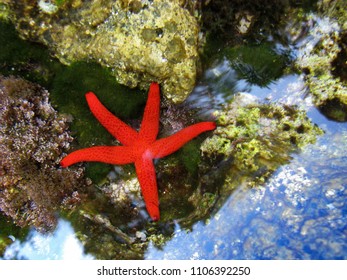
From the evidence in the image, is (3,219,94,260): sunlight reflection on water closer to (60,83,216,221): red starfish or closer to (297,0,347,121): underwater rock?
(60,83,216,221): red starfish

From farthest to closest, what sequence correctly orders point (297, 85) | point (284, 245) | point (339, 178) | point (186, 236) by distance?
point (297, 85)
point (186, 236)
point (339, 178)
point (284, 245)

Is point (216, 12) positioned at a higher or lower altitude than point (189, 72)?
higher

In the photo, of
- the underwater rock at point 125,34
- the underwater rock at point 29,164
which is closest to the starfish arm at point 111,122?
the underwater rock at point 125,34

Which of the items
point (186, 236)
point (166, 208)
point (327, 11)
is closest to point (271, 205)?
point (186, 236)

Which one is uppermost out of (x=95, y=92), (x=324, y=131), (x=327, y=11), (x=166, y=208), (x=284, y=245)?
(x=327, y=11)

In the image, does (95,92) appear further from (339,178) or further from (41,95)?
(339,178)

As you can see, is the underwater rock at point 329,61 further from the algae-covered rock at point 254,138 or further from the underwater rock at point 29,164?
the underwater rock at point 29,164

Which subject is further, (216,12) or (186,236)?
(216,12)

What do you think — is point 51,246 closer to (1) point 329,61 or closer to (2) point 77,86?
(2) point 77,86
